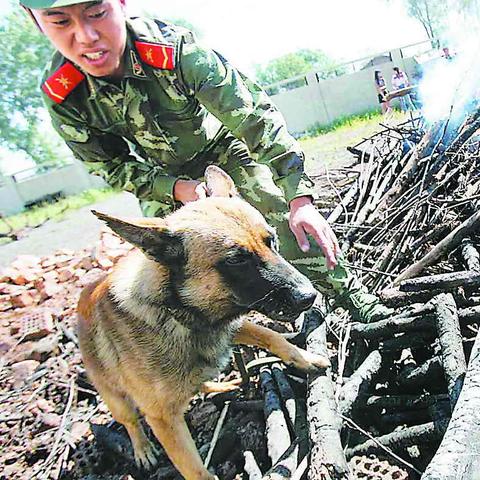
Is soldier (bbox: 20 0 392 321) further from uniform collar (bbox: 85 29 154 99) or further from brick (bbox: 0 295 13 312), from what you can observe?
brick (bbox: 0 295 13 312)

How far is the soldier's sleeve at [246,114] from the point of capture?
2609 millimetres

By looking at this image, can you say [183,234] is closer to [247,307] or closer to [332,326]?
[247,307]

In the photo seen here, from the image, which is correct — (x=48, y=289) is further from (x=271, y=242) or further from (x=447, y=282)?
(x=447, y=282)

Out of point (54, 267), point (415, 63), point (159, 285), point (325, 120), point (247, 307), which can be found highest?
point (159, 285)

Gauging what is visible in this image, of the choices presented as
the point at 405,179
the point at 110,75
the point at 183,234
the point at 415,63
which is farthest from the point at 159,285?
the point at 415,63

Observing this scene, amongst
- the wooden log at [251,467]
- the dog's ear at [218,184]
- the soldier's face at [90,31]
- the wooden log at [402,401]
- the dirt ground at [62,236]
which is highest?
the soldier's face at [90,31]

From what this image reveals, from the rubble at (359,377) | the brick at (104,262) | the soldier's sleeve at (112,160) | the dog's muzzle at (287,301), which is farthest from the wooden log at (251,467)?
the brick at (104,262)

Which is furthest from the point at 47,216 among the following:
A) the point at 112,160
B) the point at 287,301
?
the point at 287,301

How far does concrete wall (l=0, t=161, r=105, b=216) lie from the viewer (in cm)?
2747

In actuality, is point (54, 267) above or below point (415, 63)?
above

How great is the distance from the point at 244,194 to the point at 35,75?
4689 cm

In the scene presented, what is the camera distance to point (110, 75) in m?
2.84

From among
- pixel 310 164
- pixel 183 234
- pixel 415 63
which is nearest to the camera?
pixel 183 234

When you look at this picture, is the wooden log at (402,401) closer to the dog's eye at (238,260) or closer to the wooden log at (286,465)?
the wooden log at (286,465)
